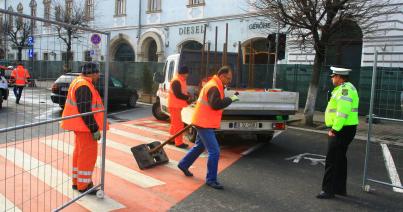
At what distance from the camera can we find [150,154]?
7102 mm

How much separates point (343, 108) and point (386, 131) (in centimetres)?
809

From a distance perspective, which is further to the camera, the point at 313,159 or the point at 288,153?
the point at 288,153

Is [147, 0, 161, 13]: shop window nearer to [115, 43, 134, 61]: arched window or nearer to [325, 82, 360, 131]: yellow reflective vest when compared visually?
[115, 43, 134, 61]: arched window

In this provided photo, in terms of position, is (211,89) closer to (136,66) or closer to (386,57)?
(386,57)

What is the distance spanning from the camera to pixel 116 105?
16.8 m

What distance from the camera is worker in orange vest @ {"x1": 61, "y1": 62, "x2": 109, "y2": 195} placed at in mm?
4953

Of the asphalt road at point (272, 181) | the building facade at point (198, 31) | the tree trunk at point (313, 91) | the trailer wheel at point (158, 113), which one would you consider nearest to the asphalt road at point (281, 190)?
the asphalt road at point (272, 181)

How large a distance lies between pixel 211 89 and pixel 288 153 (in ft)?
11.4

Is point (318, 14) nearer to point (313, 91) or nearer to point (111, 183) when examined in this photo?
point (313, 91)

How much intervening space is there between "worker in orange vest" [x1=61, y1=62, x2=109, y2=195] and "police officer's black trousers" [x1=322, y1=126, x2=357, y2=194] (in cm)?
315

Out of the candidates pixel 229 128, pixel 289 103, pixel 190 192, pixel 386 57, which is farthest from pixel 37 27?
pixel 386 57

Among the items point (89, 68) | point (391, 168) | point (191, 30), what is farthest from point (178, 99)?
point (191, 30)

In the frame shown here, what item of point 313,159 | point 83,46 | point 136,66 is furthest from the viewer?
point 136,66

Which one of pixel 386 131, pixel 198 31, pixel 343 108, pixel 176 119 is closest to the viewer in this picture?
pixel 343 108
